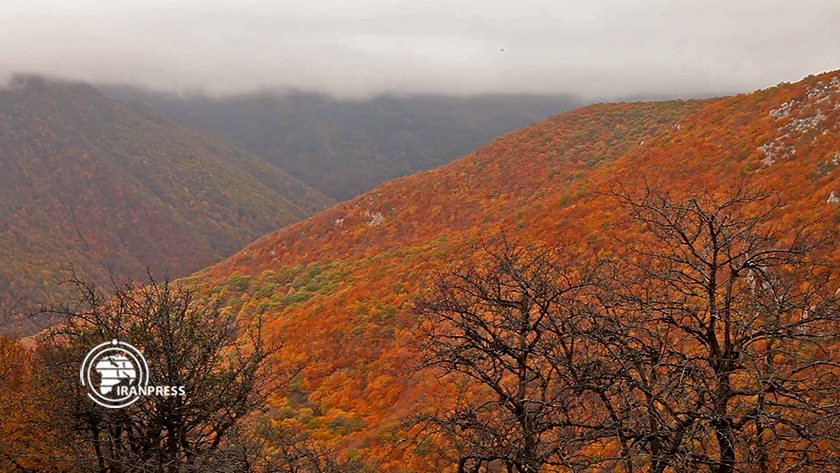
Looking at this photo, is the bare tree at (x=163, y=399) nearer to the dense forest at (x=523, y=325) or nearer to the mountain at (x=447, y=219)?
the dense forest at (x=523, y=325)

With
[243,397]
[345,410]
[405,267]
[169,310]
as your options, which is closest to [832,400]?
[243,397]

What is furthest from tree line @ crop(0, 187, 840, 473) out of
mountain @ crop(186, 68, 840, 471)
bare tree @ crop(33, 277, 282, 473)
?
mountain @ crop(186, 68, 840, 471)

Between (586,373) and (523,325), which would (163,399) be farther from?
(586,373)

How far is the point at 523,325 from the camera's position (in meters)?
8.42

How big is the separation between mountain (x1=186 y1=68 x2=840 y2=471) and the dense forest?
180 mm

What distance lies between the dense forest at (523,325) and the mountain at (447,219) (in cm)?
18

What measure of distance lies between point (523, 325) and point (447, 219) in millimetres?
37291

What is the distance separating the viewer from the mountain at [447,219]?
23.0m

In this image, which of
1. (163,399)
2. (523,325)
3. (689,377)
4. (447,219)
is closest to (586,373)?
(689,377)

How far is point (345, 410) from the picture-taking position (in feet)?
77.8

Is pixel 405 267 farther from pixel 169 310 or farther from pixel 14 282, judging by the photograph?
pixel 14 282

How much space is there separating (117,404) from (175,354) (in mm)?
1715

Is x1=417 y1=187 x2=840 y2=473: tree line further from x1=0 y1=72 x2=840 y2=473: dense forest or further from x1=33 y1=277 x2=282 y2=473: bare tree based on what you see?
x1=33 y1=277 x2=282 y2=473: bare tree

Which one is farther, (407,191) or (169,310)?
(407,191)
